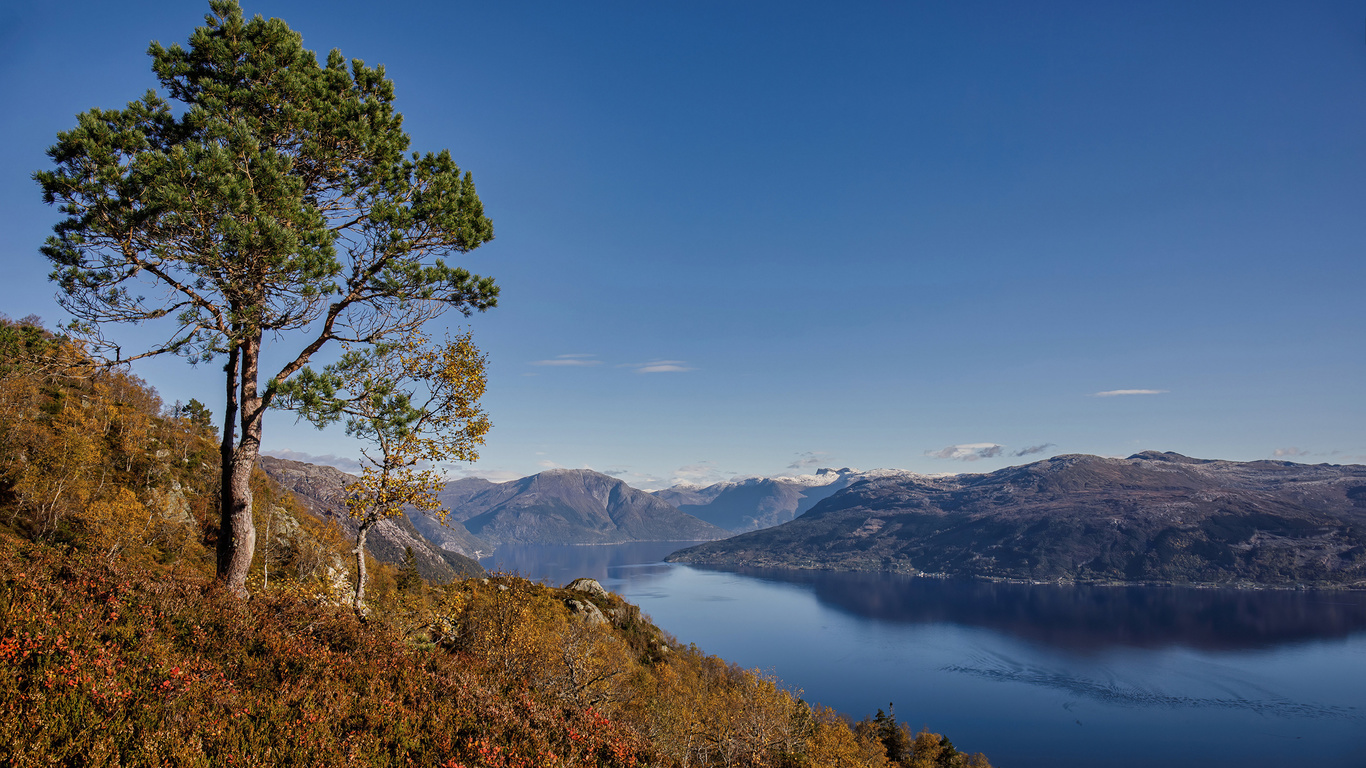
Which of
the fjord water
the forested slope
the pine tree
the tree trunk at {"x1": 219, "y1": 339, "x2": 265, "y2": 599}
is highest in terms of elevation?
the pine tree

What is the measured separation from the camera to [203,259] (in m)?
11.3

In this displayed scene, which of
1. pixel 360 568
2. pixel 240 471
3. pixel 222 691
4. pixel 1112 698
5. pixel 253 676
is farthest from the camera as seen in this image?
pixel 1112 698

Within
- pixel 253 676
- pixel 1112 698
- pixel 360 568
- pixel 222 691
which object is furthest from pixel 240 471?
pixel 1112 698

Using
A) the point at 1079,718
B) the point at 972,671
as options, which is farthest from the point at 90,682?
the point at 972,671

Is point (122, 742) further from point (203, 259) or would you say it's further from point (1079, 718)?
point (1079, 718)

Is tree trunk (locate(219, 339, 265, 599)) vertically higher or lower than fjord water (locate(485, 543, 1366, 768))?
higher

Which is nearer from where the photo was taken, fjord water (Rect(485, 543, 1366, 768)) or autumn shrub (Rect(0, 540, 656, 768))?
autumn shrub (Rect(0, 540, 656, 768))

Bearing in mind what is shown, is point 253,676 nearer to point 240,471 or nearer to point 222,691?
point 222,691

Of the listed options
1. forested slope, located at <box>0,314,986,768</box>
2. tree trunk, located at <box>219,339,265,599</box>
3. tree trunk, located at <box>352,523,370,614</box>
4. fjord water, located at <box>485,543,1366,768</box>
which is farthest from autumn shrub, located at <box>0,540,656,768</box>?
fjord water, located at <box>485,543,1366,768</box>

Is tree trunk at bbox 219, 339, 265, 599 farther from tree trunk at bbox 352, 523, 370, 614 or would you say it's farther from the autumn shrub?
tree trunk at bbox 352, 523, 370, 614

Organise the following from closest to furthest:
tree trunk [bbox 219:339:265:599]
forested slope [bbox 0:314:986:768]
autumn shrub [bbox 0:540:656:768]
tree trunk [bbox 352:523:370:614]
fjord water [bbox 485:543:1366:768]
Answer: autumn shrub [bbox 0:540:656:768] < forested slope [bbox 0:314:986:768] < tree trunk [bbox 219:339:265:599] < tree trunk [bbox 352:523:370:614] < fjord water [bbox 485:543:1366:768]

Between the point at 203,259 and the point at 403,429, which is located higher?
the point at 203,259

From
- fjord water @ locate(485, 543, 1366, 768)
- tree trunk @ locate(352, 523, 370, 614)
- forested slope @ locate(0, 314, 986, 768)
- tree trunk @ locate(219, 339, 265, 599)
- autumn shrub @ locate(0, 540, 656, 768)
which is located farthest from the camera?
fjord water @ locate(485, 543, 1366, 768)

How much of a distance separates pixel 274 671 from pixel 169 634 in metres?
1.80
